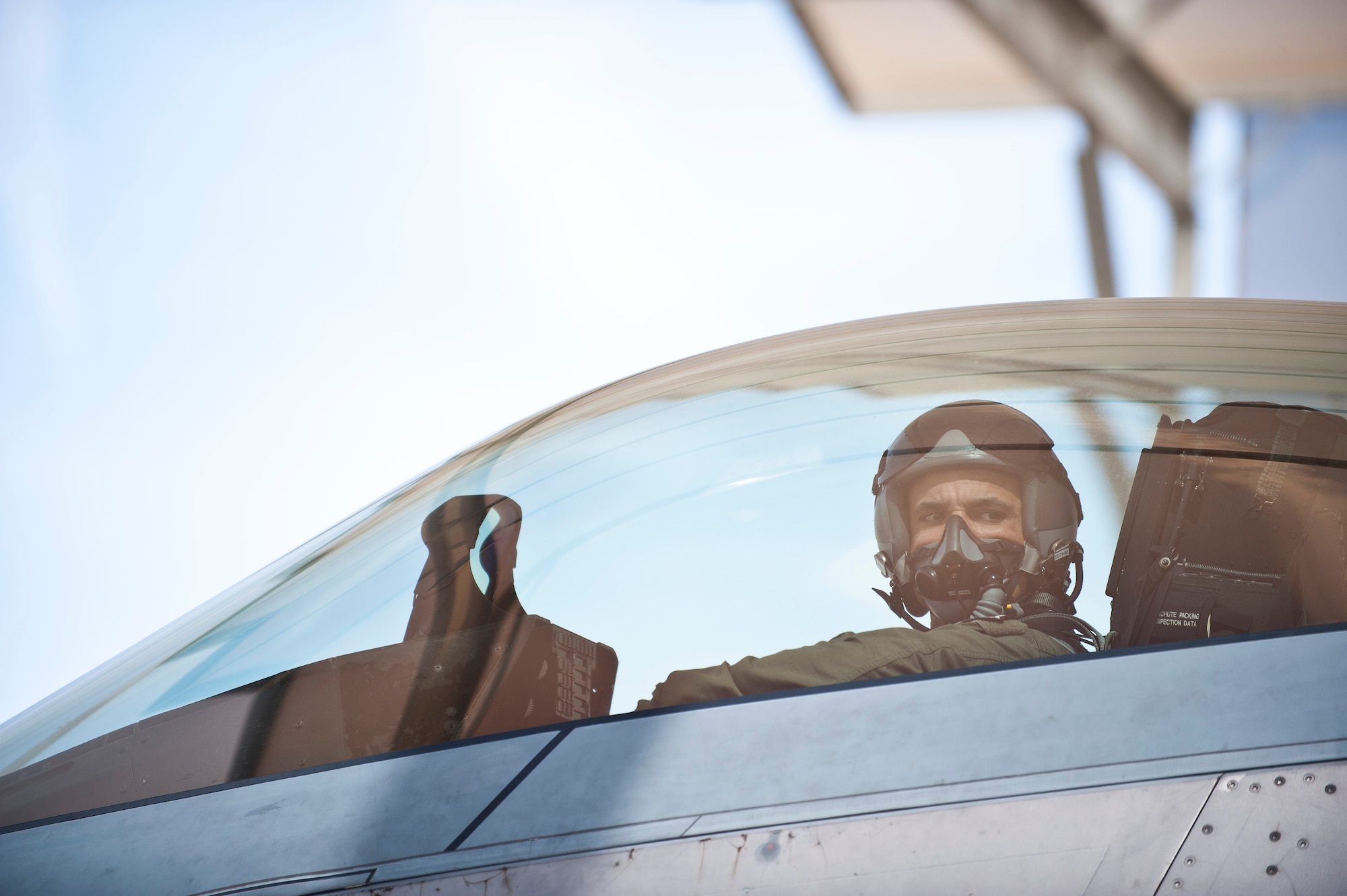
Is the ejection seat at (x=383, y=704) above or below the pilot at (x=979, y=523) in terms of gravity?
below

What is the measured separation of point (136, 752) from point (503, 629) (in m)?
0.47

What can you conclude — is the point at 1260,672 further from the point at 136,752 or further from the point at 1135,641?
the point at 136,752

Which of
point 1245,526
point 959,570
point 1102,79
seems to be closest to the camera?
point 1245,526

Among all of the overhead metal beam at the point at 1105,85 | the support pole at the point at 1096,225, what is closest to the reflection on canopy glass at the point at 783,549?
the overhead metal beam at the point at 1105,85

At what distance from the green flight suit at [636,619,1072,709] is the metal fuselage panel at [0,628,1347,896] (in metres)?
0.09

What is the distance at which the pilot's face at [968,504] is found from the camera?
60.8 inches

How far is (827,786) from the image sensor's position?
0.91m

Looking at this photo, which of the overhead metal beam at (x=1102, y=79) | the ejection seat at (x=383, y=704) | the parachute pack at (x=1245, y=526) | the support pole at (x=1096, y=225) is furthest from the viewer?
the support pole at (x=1096, y=225)

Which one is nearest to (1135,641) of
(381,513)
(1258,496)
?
(1258,496)

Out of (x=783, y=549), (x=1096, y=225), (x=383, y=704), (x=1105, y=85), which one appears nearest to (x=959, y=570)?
(x=783, y=549)

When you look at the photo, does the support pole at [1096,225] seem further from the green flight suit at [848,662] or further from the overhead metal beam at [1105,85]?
the green flight suit at [848,662]

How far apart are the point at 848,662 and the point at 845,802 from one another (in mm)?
248

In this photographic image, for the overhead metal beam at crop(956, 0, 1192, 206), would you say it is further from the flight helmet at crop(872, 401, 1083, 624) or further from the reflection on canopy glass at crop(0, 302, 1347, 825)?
the flight helmet at crop(872, 401, 1083, 624)

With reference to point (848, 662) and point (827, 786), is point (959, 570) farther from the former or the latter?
point (827, 786)
